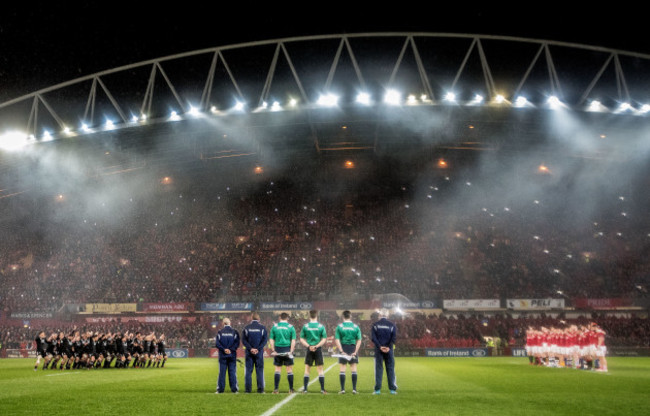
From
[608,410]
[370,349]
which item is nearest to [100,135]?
[370,349]

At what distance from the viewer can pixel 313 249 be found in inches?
1806

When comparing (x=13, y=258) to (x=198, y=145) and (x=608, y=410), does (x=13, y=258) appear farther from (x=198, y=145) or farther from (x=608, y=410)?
(x=608, y=410)

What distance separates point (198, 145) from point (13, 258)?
2360 cm

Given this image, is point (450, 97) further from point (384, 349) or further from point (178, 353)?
point (178, 353)

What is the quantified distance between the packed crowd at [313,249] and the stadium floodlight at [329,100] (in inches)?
653

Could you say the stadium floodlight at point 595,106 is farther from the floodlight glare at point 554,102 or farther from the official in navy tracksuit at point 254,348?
the official in navy tracksuit at point 254,348

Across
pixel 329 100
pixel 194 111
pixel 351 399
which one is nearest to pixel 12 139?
pixel 194 111

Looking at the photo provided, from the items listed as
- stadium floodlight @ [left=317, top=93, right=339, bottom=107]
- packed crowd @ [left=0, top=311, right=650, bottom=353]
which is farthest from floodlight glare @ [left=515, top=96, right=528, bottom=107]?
packed crowd @ [left=0, top=311, right=650, bottom=353]

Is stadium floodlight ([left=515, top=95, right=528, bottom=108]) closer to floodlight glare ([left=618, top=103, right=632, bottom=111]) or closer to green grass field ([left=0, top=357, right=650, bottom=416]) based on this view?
floodlight glare ([left=618, top=103, right=632, bottom=111])

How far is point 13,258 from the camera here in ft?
161

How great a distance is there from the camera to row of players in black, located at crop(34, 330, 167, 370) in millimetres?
22469

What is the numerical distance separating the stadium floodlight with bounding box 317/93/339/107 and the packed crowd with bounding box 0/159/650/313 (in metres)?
16.6

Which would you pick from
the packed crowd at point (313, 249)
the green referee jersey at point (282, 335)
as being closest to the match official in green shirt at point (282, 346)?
the green referee jersey at point (282, 335)

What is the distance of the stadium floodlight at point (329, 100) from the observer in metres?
29.5
